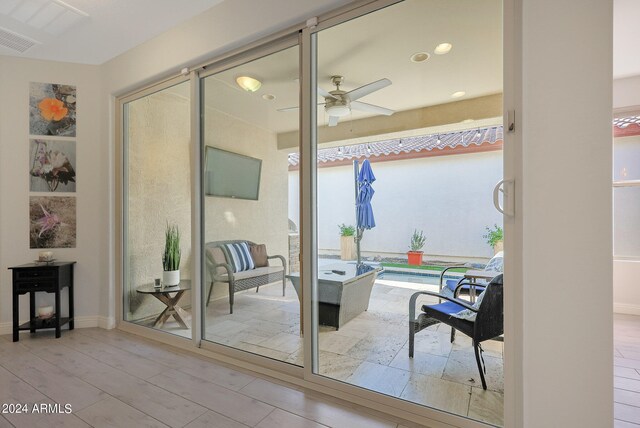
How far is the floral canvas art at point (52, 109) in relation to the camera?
332 cm

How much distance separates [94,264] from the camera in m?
3.48

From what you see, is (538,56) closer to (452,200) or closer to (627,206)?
(452,200)

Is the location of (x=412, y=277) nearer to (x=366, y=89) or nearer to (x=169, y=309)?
(x=366, y=89)

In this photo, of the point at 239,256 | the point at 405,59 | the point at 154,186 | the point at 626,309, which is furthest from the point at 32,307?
the point at 626,309

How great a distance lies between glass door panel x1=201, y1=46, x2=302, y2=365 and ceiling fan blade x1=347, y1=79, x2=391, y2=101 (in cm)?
46

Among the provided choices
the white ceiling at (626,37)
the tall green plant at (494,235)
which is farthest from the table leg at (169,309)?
the white ceiling at (626,37)

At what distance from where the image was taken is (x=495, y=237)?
5.62 ft

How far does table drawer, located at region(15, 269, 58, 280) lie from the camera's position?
3.02m

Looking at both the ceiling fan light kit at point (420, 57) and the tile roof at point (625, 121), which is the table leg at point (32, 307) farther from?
the tile roof at point (625, 121)

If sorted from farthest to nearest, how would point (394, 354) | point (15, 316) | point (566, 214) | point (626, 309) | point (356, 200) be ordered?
point (626, 309), point (15, 316), point (356, 200), point (394, 354), point (566, 214)

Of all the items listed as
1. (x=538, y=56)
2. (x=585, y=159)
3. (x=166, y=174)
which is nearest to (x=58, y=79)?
(x=166, y=174)

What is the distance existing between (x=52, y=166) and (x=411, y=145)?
12.3 feet

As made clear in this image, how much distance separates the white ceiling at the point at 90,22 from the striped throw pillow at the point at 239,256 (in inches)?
79.4

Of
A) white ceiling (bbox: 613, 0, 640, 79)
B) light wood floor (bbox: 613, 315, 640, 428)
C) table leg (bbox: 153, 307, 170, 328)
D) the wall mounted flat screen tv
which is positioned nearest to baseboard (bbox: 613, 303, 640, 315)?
light wood floor (bbox: 613, 315, 640, 428)
